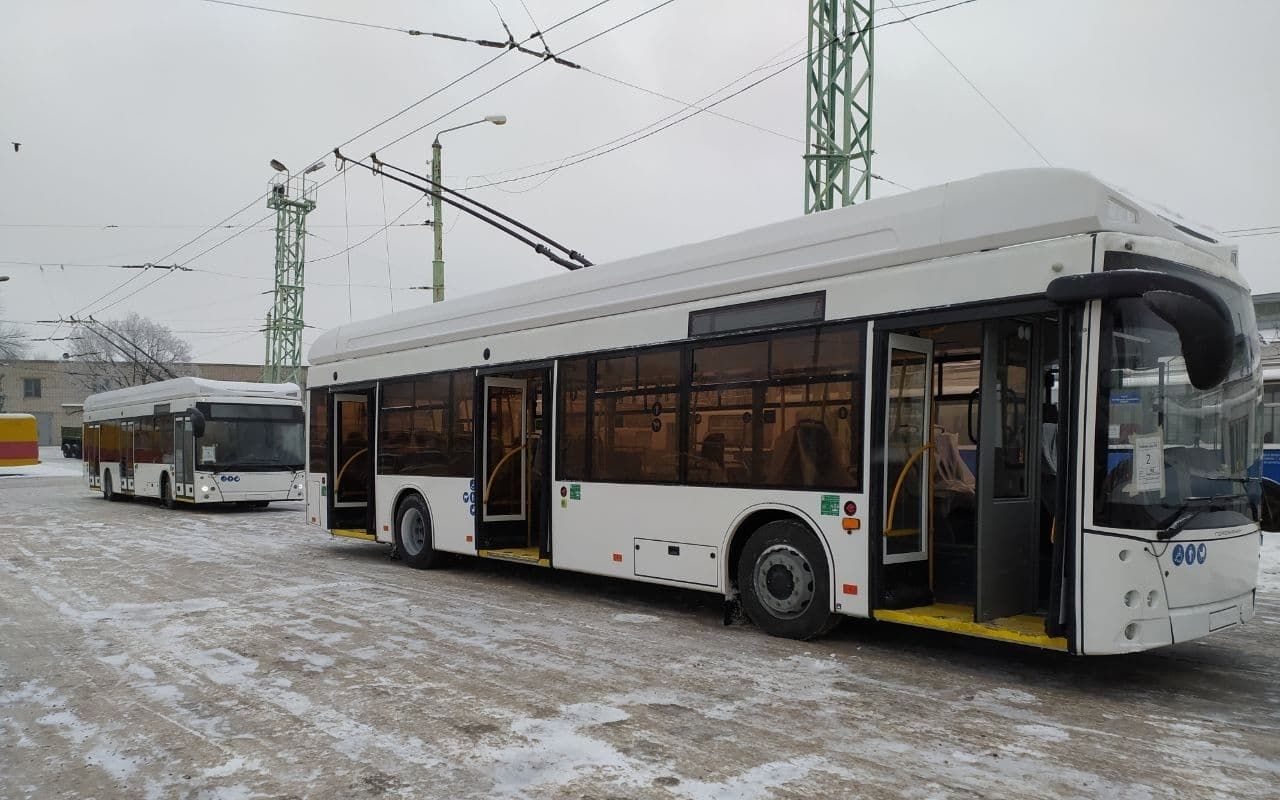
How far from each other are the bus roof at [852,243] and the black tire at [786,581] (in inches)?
81.6

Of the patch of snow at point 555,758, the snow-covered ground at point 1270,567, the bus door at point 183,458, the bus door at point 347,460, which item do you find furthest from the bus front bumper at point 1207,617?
the bus door at point 183,458

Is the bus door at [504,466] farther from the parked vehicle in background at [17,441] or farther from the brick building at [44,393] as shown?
the brick building at [44,393]

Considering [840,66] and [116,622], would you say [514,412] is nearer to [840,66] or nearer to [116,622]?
[116,622]

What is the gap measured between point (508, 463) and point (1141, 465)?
7299 mm

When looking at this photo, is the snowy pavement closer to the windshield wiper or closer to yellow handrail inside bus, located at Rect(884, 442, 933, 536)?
yellow handrail inside bus, located at Rect(884, 442, 933, 536)

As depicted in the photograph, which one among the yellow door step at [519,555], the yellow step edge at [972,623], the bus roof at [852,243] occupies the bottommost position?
the yellow door step at [519,555]

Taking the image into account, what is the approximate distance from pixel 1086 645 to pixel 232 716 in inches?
201

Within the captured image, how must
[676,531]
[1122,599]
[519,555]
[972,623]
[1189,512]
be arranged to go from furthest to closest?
1. [519,555]
2. [676,531]
3. [972,623]
4. [1189,512]
5. [1122,599]

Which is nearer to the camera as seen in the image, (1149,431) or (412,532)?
(1149,431)

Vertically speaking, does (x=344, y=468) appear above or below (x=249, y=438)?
below

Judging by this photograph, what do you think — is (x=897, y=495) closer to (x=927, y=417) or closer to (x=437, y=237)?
(x=927, y=417)

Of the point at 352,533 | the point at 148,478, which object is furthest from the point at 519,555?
the point at 148,478

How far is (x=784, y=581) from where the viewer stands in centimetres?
779

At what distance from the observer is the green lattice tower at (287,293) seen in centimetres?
4384
